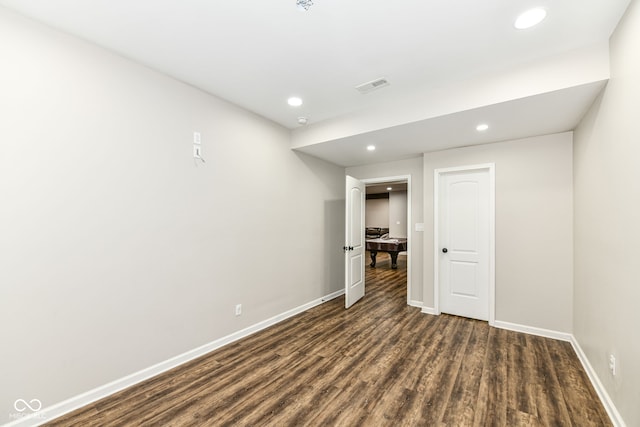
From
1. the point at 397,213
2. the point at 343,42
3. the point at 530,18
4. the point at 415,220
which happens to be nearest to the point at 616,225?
the point at 530,18

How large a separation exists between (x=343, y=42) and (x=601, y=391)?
11.1 feet

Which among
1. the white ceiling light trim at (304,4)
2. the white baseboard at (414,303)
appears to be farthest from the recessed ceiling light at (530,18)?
the white baseboard at (414,303)

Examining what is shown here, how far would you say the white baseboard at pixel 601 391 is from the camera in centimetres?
178

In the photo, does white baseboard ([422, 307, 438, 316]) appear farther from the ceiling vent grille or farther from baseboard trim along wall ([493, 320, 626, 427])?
the ceiling vent grille

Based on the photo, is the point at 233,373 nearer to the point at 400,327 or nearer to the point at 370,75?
the point at 400,327

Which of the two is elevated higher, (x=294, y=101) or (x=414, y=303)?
(x=294, y=101)

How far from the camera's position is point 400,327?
350 cm

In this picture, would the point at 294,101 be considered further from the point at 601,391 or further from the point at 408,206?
the point at 601,391

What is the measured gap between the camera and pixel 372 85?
2680 mm

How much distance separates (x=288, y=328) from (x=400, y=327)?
1473 mm

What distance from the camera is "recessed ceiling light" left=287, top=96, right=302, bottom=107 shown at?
117 inches

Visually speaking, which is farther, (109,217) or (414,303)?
(414,303)

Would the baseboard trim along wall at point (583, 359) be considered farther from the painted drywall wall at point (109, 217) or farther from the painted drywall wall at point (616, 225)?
the painted drywall wall at point (109, 217)

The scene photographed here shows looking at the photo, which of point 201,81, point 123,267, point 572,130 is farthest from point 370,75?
point 123,267
